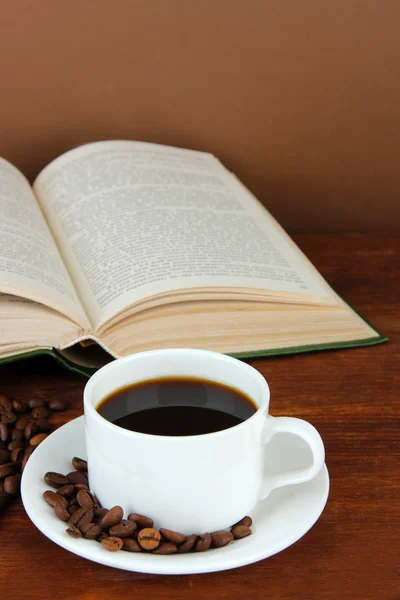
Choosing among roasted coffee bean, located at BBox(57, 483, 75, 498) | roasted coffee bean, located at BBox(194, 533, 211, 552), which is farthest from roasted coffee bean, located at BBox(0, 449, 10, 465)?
roasted coffee bean, located at BBox(194, 533, 211, 552)

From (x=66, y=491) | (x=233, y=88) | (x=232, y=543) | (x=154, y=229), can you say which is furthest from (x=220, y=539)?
(x=233, y=88)

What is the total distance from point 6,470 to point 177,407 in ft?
0.50

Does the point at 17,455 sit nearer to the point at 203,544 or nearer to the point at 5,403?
the point at 5,403

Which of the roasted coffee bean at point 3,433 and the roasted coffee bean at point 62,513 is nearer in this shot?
the roasted coffee bean at point 62,513

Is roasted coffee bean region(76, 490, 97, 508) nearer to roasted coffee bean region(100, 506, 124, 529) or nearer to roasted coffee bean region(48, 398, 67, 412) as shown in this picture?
roasted coffee bean region(100, 506, 124, 529)

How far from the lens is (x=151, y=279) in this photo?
82 cm

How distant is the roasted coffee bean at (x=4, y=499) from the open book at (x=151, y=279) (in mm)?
203

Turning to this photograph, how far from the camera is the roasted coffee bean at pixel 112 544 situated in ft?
1.53

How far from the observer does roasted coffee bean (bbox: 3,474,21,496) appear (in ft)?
1.86

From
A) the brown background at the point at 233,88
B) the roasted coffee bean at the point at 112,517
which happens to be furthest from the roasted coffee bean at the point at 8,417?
the brown background at the point at 233,88

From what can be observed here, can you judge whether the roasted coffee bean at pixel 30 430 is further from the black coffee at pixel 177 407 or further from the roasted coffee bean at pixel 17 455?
the black coffee at pixel 177 407

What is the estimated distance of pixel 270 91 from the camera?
126cm

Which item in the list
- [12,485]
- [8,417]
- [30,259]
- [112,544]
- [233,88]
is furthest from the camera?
[233,88]

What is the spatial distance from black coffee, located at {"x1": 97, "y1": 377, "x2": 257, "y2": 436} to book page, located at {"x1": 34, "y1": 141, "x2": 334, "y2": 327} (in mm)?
230
